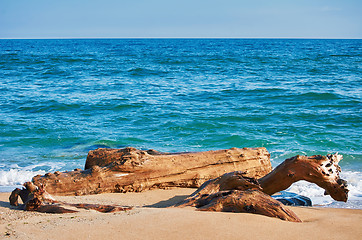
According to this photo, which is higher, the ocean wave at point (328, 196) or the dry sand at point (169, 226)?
the dry sand at point (169, 226)

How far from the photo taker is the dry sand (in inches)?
125

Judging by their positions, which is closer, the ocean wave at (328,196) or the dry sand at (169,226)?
the dry sand at (169,226)

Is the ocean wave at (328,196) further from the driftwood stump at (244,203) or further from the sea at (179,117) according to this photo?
the driftwood stump at (244,203)

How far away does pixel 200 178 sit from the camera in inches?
239

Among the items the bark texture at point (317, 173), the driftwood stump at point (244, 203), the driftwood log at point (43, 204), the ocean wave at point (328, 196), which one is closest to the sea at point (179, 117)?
the ocean wave at point (328, 196)

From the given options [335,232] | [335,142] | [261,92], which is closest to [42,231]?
[335,232]

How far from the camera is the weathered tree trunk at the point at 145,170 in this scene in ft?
18.4

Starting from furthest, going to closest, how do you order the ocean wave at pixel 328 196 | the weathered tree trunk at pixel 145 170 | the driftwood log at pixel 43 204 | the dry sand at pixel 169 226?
the ocean wave at pixel 328 196, the weathered tree trunk at pixel 145 170, the driftwood log at pixel 43 204, the dry sand at pixel 169 226

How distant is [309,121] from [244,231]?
1003 cm

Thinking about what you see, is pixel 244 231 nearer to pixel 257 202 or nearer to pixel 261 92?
pixel 257 202

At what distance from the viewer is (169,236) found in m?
3.12

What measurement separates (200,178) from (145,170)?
37.5 inches

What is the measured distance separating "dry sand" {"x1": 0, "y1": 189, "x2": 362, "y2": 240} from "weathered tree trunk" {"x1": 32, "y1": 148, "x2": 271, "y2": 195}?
1.41 meters

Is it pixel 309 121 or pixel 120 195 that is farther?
pixel 309 121
